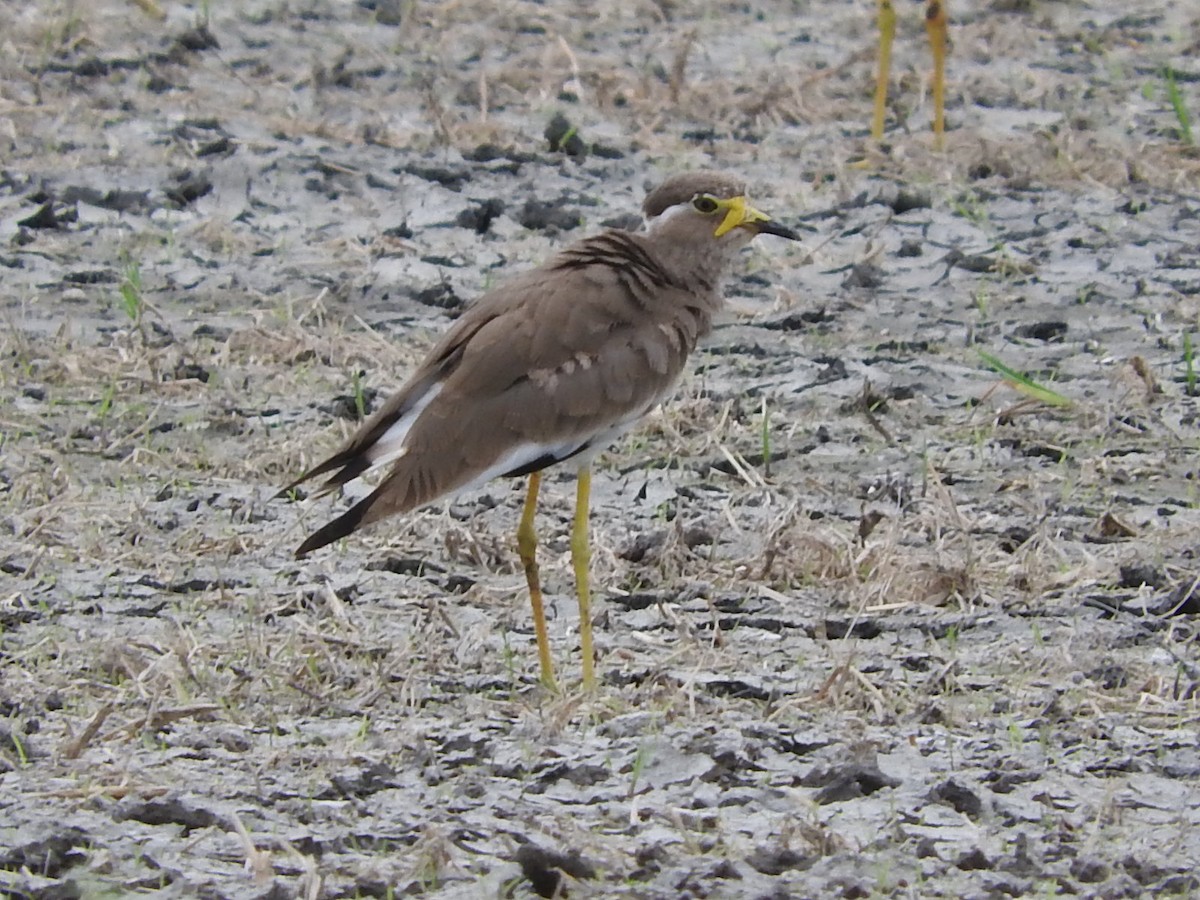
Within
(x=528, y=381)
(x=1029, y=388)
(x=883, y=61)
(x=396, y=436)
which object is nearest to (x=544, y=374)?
(x=528, y=381)

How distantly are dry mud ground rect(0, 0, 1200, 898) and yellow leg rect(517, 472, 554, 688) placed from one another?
89mm

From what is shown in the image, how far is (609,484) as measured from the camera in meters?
6.29

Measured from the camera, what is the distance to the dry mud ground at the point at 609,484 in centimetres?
410

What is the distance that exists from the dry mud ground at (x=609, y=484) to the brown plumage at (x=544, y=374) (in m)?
0.41

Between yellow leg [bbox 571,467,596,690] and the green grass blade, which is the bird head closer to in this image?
yellow leg [bbox 571,467,596,690]

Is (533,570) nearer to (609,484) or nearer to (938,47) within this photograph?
(609,484)

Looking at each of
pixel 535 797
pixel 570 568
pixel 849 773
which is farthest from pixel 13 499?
pixel 849 773

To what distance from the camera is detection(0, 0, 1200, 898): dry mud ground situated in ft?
13.4

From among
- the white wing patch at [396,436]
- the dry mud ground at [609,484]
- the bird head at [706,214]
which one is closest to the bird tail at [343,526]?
the white wing patch at [396,436]

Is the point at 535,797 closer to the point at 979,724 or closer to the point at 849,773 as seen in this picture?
the point at 849,773

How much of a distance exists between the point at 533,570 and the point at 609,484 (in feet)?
4.08

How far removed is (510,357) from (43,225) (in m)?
3.85

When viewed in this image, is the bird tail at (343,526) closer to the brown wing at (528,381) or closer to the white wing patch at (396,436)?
the brown wing at (528,381)

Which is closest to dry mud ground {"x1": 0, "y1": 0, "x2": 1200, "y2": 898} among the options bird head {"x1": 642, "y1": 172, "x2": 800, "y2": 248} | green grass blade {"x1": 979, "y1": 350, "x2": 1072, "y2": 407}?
green grass blade {"x1": 979, "y1": 350, "x2": 1072, "y2": 407}
